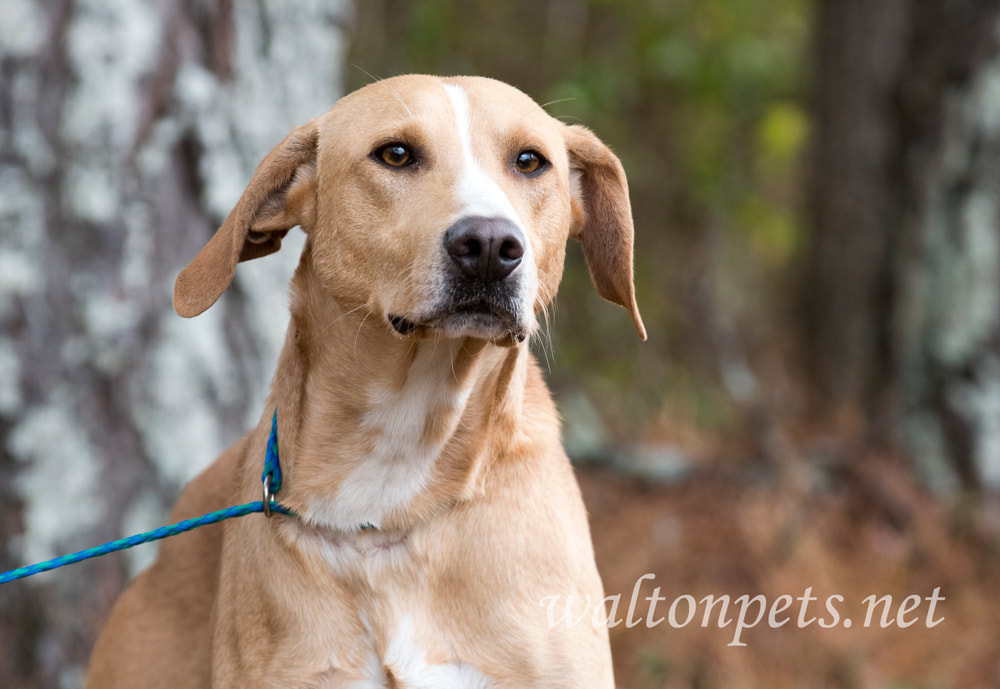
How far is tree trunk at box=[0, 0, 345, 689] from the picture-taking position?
3.76 meters

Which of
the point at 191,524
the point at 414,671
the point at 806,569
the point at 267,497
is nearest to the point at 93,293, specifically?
the point at 191,524

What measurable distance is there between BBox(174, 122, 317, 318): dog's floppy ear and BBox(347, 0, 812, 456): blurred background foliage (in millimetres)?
3592

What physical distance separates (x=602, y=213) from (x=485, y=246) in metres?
0.78

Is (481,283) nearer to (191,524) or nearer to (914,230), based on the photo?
(191,524)

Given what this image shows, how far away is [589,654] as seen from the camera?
2.47 m

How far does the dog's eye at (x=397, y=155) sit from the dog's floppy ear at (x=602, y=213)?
55cm

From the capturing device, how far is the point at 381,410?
268 cm

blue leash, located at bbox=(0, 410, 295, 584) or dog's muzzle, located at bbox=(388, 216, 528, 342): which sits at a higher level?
dog's muzzle, located at bbox=(388, 216, 528, 342)

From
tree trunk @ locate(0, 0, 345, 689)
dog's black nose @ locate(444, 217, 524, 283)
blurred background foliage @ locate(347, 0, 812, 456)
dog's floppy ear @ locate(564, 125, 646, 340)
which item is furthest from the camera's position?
blurred background foliage @ locate(347, 0, 812, 456)

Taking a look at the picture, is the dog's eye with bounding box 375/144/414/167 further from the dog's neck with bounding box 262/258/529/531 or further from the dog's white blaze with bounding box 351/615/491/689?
the dog's white blaze with bounding box 351/615/491/689

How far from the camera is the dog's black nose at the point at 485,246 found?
2.30 metres

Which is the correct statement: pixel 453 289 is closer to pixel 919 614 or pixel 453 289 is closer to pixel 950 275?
pixel 919 614

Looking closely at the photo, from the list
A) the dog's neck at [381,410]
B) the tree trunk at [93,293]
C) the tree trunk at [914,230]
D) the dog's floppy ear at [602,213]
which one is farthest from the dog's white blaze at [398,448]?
the tree trunk at [914,230]

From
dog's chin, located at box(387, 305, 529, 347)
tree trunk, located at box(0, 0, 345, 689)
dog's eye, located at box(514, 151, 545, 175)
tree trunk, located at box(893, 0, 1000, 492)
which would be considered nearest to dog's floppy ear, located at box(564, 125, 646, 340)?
dog's eye, located at box(514, 151, 545, 175)
